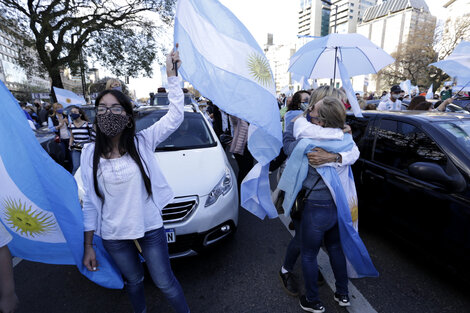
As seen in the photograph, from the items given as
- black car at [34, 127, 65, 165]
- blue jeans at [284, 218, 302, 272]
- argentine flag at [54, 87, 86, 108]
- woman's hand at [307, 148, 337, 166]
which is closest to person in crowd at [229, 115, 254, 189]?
blue jeans at [284, 218, 302, 272]

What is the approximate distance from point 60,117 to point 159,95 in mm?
6129

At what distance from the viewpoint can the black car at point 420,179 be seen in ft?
6.93

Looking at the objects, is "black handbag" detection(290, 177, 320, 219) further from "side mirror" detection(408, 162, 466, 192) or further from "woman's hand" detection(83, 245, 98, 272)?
"woman's hand" detection(83, 245, 98, 272)

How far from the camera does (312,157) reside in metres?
1.96

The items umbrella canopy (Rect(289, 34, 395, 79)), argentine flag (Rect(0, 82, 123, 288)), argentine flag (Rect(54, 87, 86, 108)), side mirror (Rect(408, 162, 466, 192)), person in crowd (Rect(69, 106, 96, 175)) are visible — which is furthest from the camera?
argentine flag (Rect(54, 87, 86, 108))

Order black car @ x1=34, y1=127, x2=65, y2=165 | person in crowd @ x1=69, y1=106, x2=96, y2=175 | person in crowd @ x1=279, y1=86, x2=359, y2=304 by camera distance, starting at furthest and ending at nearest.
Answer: black car @ x1=34, y1=127, x2=65, y2=165, person in crowd @ x1=69, y1=106, x2=96, y2=175, person in crowd @ x1=279, y1=86, x2=359, y2=304

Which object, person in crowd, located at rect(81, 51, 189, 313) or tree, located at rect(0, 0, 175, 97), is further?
tree, located at rect(0, 0, 175, 97)

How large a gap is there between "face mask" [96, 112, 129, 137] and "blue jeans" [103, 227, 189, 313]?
27.3 inches

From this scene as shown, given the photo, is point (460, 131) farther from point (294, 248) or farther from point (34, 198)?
point (34, 198)

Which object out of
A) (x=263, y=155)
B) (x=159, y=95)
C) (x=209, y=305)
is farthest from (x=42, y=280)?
(x=159, y=95)

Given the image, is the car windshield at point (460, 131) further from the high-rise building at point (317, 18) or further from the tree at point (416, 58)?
the high-rise building at point (317, 18)

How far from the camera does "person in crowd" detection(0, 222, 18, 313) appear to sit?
126cm

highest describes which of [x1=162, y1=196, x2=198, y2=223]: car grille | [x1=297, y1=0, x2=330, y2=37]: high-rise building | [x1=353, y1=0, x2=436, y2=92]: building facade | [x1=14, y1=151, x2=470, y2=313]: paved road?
[x1=297, y1=0, x2=330, y2=37]: high-rise building

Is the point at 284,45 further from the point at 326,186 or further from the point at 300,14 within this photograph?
the point at 326,186
